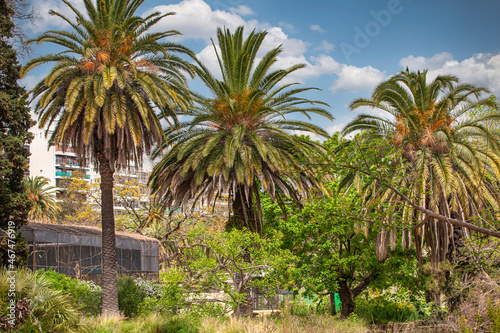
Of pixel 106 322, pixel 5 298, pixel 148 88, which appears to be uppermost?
pixel 148 88

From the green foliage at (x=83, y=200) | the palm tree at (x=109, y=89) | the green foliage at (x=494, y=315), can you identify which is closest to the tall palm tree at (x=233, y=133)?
the palm tree at (x=109, y=89)

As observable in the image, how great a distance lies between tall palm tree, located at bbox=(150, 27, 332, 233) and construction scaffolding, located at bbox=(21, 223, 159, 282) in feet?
18.4

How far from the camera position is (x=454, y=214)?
20.6m

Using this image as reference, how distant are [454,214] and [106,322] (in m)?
14.9

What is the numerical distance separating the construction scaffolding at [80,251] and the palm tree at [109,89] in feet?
12.4

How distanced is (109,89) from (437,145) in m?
14.0

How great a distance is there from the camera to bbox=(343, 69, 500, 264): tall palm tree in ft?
61.7

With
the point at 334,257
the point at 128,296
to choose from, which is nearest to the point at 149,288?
the point at 128,296

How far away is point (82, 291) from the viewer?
2062cm

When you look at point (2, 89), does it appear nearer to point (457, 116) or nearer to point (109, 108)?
point (109, 108)

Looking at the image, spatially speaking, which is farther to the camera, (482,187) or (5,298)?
(482,187)

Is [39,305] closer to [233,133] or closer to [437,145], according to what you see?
[233,133]

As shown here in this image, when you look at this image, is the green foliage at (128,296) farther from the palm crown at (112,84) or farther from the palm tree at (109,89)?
the palm crown at (112,84)

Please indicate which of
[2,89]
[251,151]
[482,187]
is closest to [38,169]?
[2,89]
